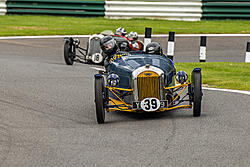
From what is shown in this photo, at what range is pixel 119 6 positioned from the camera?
899 inches

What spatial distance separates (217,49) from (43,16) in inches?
320

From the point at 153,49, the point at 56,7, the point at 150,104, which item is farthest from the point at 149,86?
the point at 56,7

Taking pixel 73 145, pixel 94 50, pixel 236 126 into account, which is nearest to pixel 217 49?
pixel 94 50

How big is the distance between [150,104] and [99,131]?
92 centimetres

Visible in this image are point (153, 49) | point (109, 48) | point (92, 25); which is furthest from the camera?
point (92, 25)

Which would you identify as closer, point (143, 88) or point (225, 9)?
point (143, 88)

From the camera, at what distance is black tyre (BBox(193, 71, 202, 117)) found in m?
8.36

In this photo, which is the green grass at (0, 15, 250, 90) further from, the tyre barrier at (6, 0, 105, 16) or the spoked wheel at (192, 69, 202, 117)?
the spoked wheel at (192, 69, 202, 117)

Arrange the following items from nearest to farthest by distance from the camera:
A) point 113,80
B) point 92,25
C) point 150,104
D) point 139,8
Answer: point 150,104 < point 113,80 < point 92,25 < point 139,8

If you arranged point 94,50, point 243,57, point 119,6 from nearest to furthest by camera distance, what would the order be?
1. point 94,50
2. point 243,57
3. point 119,6

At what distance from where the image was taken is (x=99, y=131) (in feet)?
25.3

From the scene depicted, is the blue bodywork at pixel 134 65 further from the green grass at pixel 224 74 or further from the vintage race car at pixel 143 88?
the green grass at pixel 224 74

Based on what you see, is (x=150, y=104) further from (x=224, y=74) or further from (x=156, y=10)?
(x=156, y=10)

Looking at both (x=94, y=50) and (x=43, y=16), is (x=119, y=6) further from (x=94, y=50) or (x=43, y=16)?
(x=94, y=50)
